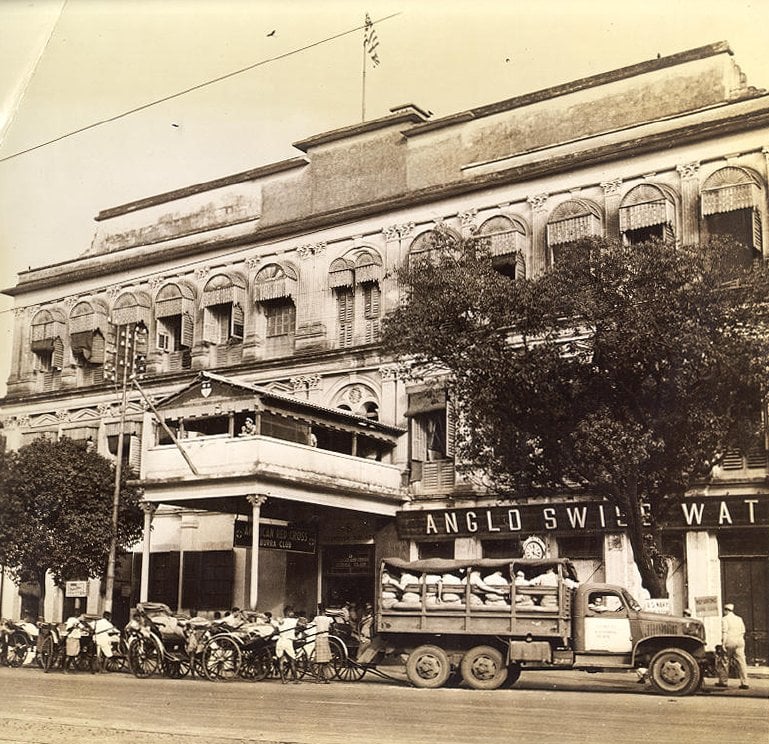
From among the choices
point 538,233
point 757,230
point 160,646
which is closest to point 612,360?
point 757,230

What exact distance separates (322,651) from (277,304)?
10.9 m

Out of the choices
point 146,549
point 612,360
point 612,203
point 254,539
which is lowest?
point 146,549

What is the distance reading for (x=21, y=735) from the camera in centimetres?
1075

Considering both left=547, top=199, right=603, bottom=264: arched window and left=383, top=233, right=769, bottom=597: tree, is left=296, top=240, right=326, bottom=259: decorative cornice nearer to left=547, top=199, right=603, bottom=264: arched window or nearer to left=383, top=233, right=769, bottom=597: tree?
left=547, top=199, right=603, bottom=264: arched window

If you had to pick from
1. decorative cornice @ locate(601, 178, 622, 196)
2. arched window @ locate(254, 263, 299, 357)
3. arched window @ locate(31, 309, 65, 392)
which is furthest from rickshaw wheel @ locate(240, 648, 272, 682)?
arched window @ locate(31, 309, 65, 392)

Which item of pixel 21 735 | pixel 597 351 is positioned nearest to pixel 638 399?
pixel 597 351

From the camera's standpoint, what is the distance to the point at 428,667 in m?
15.1

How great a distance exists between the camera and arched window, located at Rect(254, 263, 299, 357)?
24531 mm

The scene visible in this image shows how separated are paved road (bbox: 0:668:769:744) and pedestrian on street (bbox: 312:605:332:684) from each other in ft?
1.41

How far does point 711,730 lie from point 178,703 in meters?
6.37

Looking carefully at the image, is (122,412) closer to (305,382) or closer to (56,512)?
(56,512)

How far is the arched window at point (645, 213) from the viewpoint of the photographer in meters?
18.7

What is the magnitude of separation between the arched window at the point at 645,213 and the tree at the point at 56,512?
12.7m

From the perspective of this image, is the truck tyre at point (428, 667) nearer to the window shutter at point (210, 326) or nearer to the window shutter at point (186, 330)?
the window shutter at point (210, 326)
